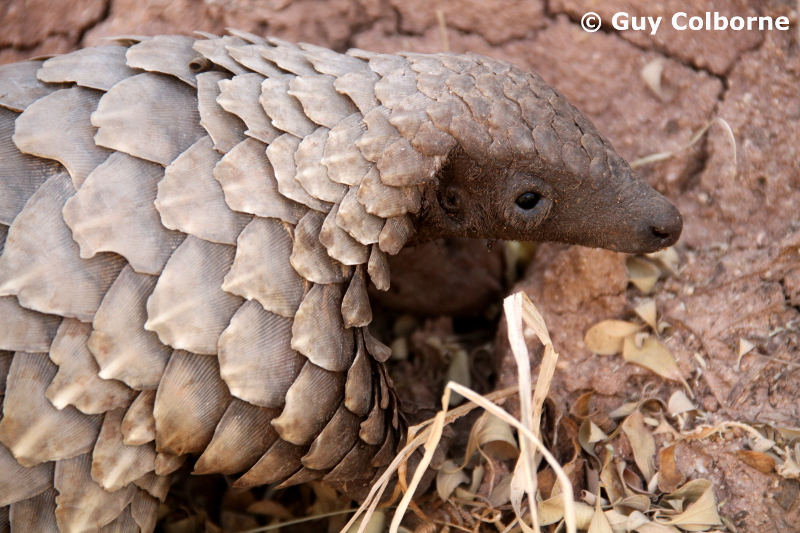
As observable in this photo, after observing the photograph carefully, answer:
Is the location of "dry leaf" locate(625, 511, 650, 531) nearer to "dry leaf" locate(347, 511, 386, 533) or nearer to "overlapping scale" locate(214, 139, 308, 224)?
"dry leaf" locate(347, 511, 386, 533)

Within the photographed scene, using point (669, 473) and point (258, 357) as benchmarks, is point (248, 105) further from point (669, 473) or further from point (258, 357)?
point (669, 473)

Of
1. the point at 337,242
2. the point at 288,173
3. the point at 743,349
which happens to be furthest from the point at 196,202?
the point at 743,349

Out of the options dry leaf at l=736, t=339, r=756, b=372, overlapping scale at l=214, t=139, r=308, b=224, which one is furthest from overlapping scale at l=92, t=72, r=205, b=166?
dry leaf at l=736, t=339, r=756, b=372

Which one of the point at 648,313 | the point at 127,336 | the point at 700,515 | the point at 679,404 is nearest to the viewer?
the point at 127,336

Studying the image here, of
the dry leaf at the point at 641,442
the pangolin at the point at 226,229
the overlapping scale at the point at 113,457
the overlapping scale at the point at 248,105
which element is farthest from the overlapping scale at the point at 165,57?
the dry leaf at the point at 641,442

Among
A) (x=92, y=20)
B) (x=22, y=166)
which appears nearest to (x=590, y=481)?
(x=22, y=166)

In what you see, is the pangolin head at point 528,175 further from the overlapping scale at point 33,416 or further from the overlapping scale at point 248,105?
the overlapping scale at point 33,416

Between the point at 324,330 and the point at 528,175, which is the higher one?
the point at 528,175

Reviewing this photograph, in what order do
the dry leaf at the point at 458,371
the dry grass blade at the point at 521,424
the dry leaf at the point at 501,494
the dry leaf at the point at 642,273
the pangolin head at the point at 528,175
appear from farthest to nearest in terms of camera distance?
the dry leaf at the point at 458,371
the dry leaf at the point at 642,273
the dry leaf at the point at 501,494
the pangolin head at the point at 528,175
the dry grass blade at the point at 521,424
